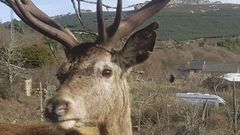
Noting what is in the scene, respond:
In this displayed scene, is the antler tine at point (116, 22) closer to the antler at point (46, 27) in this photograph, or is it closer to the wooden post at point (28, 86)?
the antler at point (46, 27)

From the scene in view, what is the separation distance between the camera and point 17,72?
123 ft

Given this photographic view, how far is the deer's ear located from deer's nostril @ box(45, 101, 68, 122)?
1.22 metres

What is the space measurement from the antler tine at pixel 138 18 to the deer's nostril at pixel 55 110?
1.29 metres

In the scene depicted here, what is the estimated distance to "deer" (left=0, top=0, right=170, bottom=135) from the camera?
574 cm

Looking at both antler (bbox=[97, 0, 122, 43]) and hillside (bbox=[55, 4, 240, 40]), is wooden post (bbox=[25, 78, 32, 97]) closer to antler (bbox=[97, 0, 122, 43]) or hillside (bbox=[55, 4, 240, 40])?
antler (bbox=[97, 0, 122, 43])

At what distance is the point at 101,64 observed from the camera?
6035 mm

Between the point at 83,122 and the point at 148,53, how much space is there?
115cm

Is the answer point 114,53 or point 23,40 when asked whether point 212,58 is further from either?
point 114,53

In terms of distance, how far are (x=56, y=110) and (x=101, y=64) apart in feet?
2.99

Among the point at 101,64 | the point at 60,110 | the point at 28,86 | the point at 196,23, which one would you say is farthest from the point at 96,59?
the point at 196,23

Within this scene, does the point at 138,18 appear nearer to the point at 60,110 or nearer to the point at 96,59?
the point at 96,59

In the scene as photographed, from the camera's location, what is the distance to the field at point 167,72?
581 inches

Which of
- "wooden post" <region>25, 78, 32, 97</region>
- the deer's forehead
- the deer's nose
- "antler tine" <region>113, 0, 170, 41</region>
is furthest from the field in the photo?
the deer's nose

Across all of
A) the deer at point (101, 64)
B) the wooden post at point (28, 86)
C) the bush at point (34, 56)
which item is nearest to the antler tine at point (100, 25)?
the deer at point (101, 64)
